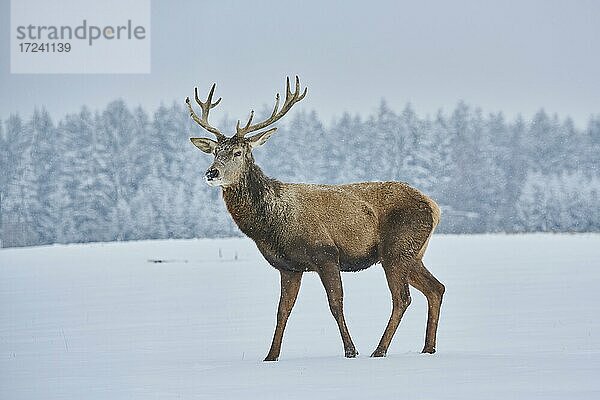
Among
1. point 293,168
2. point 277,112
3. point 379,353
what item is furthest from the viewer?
point 293,168

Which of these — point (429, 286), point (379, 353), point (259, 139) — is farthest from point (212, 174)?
point (429, 286)

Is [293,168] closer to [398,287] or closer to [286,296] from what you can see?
[398,287]

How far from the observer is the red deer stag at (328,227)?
11.0m

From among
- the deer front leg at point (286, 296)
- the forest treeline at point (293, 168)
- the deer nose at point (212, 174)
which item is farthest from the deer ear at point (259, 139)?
the forest treeline at point (293, 168)

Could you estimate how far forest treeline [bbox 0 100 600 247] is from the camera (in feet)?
225

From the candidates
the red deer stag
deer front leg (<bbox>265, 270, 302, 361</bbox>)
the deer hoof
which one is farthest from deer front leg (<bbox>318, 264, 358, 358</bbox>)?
deer front leg (<bbox>265, 270, 302, 361</bbox>)

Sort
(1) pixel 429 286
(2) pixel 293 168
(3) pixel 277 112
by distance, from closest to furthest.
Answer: (1) pixel 429 286
(3) pixel 277 112
(2) pixel 293 168

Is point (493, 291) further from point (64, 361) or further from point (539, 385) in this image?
point (539, 385)

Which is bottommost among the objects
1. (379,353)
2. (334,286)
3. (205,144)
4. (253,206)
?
(379,353)

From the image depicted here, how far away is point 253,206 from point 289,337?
2.46 m

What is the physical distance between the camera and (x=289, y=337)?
43.2ft

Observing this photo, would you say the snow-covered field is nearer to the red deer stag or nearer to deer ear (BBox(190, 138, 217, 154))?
the red deer stag

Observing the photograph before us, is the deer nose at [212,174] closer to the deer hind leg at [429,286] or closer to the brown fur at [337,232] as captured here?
the brown fur at [337,232]

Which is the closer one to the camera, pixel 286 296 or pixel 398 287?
pixel 286 296
